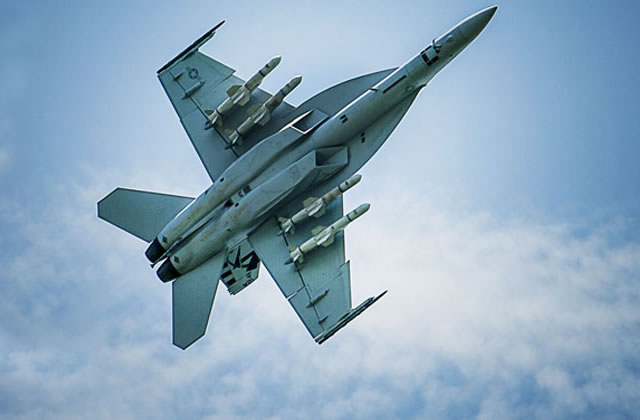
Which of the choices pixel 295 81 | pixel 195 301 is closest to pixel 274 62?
pixel 295 81

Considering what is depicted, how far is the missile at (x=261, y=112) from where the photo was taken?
27562mm

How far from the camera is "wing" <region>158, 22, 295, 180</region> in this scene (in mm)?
28984

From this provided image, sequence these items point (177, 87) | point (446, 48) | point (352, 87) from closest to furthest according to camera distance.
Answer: point (446, 48) < point (352, 87) < point (177, 87)

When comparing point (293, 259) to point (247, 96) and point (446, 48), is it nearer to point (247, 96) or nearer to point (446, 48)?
point (247, 96)

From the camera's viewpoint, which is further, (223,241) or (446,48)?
(223,241)

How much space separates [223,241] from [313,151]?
15.2 ft

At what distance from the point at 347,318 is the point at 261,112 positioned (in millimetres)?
7853

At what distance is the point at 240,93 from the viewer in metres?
28.4

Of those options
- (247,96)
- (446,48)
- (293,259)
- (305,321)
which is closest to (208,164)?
(247,96)

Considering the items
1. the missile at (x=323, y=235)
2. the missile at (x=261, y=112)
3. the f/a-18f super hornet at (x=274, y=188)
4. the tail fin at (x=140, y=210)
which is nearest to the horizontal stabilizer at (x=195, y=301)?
the f/a-18f super hornet at (x=274, y=188)

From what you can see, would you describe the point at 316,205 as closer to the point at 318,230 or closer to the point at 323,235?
the point at 318,230

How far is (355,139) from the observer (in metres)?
27.7

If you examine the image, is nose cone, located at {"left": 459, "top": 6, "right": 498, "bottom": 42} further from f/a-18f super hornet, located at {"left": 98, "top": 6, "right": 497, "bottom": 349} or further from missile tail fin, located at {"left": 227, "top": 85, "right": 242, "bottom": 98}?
missile tail fin, located at {"left": 227, "top": 85, "right": 242, "bottom": 98}

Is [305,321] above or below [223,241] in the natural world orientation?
below
